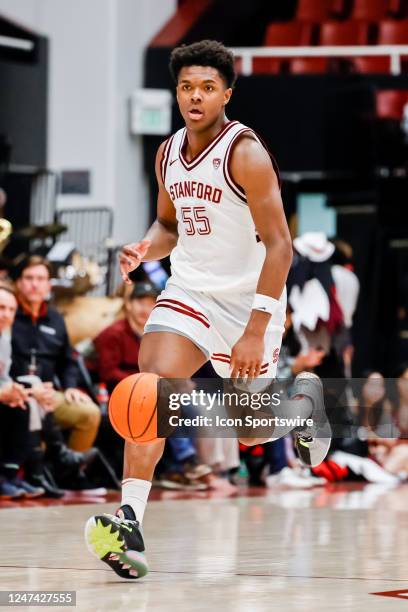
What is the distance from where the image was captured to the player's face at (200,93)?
4859mm

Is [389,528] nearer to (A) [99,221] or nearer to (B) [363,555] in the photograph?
(B) [363,555]

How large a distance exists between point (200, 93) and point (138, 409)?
1169mm

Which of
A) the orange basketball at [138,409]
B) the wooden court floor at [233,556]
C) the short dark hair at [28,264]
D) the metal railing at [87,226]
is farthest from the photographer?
the metal railing at [87,226]

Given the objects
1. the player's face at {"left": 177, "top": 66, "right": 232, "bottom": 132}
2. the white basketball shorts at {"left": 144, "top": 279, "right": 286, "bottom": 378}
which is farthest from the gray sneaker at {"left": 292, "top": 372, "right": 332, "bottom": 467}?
the player's face at {"left": 177, "top": 66, "right": 232, "bottom": 132}

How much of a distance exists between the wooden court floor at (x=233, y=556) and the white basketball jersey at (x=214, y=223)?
1.08m

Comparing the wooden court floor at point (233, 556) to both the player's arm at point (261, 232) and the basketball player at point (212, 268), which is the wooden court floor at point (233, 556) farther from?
the player's arm at point (261, 232)

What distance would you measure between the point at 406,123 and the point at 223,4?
3.95 m

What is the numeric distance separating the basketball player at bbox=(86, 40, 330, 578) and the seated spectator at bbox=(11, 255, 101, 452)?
11.7 ft

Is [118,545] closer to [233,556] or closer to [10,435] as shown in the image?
[233,556]

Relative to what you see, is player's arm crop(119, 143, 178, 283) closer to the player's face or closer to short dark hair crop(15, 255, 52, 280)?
the player's face

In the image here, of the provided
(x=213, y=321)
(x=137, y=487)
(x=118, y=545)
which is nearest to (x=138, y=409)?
(x=137, y=487)

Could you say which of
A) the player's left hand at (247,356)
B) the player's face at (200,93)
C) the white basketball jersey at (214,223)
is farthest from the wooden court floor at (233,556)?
the player's face at (200,93)

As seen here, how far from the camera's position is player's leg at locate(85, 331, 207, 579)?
15.1 feet

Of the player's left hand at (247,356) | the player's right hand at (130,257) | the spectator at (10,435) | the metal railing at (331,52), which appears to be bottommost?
the spectator at (10,435)
